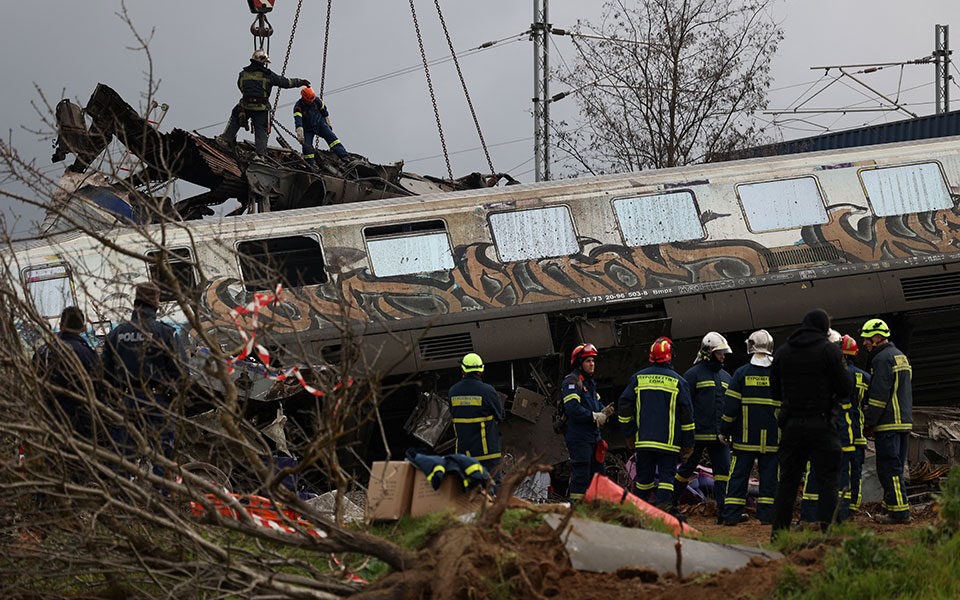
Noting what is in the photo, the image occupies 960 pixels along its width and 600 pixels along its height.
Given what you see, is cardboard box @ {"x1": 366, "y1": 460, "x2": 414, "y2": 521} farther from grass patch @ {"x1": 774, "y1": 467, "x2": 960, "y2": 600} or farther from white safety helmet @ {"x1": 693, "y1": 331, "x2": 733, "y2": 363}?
white safety helmet @ {"x1": 693, "y1": 331, "x2": 733, "y2": 363}

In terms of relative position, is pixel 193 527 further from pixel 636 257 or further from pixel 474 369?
pixel 636 257

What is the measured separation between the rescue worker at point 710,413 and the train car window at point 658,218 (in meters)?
2.61

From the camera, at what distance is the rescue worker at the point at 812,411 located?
27.8 ft

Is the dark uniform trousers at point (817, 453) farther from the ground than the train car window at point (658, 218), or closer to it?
closer to it

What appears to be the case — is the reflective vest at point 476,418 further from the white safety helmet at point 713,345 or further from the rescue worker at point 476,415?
the white safety helmet at point 713,345

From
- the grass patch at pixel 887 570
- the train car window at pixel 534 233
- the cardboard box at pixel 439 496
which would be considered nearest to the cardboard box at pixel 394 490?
the cardboard box at pixel 439 496

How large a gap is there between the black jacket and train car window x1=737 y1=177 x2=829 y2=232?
19.1 ft

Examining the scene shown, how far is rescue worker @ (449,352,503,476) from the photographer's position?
11383 mm

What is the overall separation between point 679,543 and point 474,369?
491 cm

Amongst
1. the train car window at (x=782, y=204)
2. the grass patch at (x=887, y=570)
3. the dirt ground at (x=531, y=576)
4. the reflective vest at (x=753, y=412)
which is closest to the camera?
the grass patch at (x=887, y=570)

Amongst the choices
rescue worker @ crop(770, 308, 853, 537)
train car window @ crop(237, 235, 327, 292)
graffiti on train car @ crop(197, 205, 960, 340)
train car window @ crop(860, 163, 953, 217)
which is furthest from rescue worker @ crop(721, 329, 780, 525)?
train car window @ crop(237, 235, 327, 292)

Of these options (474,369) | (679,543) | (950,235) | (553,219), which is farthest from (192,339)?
(950,235)

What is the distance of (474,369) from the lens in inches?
451

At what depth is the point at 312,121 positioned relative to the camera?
16.7 m
